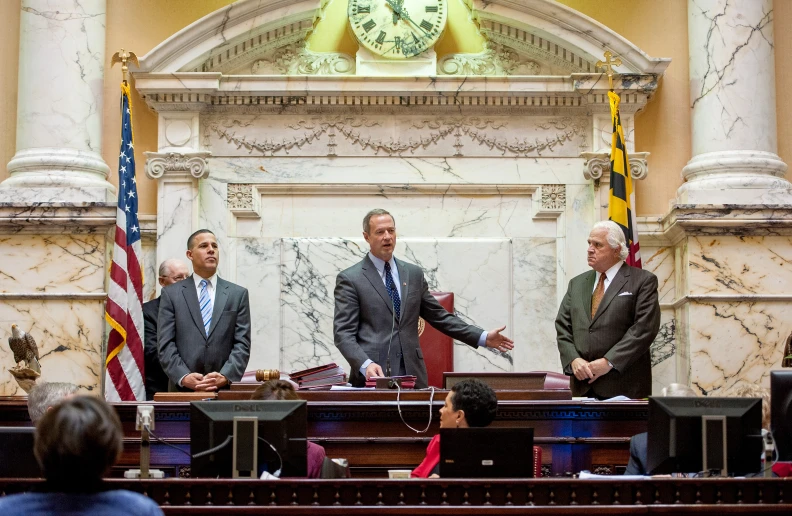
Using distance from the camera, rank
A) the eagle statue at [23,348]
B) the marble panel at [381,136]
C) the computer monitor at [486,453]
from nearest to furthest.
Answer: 1. the computer monitor at [486,453]
2. the eagle statue at [23,348]
3. the marble panel at [381,136]

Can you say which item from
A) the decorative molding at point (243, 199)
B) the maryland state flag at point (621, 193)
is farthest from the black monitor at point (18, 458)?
the maryland state flag at point (621, 193)

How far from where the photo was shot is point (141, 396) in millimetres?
7488

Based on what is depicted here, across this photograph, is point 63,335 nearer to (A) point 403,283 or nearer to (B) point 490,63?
(A) point 403,283

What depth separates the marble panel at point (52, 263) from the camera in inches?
324

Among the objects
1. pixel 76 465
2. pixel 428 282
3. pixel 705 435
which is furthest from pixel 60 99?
pixel 76 465

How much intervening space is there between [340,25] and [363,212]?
145cm

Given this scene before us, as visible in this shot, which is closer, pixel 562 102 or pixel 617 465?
pixel 617 465

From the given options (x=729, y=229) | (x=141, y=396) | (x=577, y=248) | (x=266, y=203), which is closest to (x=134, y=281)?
(x=141, y=396)

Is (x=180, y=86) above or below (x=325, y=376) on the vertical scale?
above

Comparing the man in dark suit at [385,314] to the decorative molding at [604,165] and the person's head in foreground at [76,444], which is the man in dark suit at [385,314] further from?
the person's head in foreground at [76,444]

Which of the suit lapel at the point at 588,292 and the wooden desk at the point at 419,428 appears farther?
the suit lapel at the point at 588,292

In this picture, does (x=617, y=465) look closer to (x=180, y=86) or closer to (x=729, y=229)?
(x=729, y=229)

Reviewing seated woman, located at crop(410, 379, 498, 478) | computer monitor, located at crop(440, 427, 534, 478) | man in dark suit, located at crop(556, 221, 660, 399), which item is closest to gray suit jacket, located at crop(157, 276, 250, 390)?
man in dark suit, located at crop(556, 221, 660, 399)

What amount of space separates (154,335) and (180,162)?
1646 mm
